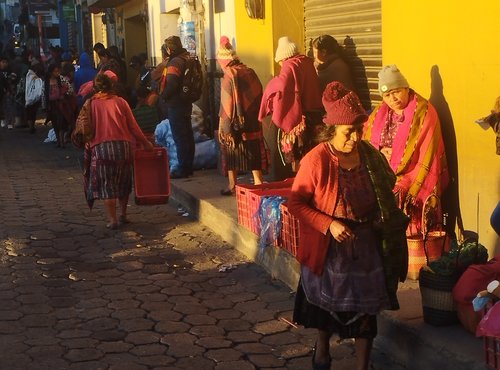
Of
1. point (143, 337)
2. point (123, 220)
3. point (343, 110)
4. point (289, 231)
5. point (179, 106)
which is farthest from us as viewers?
point (179, 106)

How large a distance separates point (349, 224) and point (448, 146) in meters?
2.36

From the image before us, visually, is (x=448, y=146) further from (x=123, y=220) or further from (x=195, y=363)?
(x=123, y=220)

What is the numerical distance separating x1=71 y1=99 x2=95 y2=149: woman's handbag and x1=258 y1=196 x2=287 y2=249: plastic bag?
89.4 inches

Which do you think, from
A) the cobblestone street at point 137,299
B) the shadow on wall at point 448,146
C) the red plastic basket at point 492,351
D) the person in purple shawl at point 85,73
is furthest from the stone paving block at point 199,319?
the person in purple shawl at point 85,73

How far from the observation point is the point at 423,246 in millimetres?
6637

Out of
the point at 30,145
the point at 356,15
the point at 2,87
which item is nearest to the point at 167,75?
the point at 356,15

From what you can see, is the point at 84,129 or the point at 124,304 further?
the point at 84,129

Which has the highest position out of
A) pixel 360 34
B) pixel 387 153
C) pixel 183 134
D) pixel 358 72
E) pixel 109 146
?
pixel 360 34

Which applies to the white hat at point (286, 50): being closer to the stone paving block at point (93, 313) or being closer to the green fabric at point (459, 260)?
the stone paving block at point (93, 313)

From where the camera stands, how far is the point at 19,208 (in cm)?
1137

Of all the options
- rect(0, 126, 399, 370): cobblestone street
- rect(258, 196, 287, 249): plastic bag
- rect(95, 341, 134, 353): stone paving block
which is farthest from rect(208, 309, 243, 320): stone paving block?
rect(258, 196, 287, 249): plastic bag

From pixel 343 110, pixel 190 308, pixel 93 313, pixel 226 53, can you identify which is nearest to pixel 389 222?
pixel 343 110

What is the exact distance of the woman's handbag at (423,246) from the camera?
6648mm

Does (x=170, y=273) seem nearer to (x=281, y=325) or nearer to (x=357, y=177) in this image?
(x=281, y=325)
